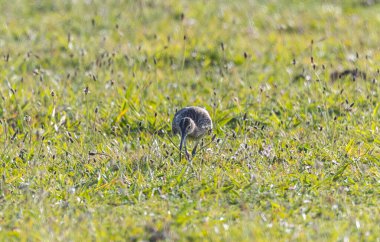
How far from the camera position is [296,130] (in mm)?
7648

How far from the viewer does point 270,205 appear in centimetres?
588

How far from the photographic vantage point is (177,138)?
24.7ft

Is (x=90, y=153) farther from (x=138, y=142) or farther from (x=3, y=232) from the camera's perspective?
(x=3, y=232)

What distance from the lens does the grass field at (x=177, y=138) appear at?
5.63 m

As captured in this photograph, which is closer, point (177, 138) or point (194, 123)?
point (194, 123)

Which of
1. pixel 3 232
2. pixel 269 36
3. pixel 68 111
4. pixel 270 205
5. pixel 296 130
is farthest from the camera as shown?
pixel 269 36

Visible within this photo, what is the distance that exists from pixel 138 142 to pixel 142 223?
5.68 feet

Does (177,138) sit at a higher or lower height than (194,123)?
lower

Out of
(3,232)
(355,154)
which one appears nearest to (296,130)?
(355,154)

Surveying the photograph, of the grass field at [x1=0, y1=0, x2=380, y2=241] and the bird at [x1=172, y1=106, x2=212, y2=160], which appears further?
the bird at [x1=172, y1=106, x2=212, y2=160]

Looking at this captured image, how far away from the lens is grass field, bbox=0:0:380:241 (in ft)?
18.5

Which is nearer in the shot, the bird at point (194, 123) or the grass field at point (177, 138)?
the grass field at point (177, 138)

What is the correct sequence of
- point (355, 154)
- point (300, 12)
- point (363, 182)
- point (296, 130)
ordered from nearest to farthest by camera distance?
point (363, 182)
point (355, 154)
point (296, 130)
point (300, 12)

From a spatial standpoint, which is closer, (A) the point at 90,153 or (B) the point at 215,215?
(B) the point at 215,215
